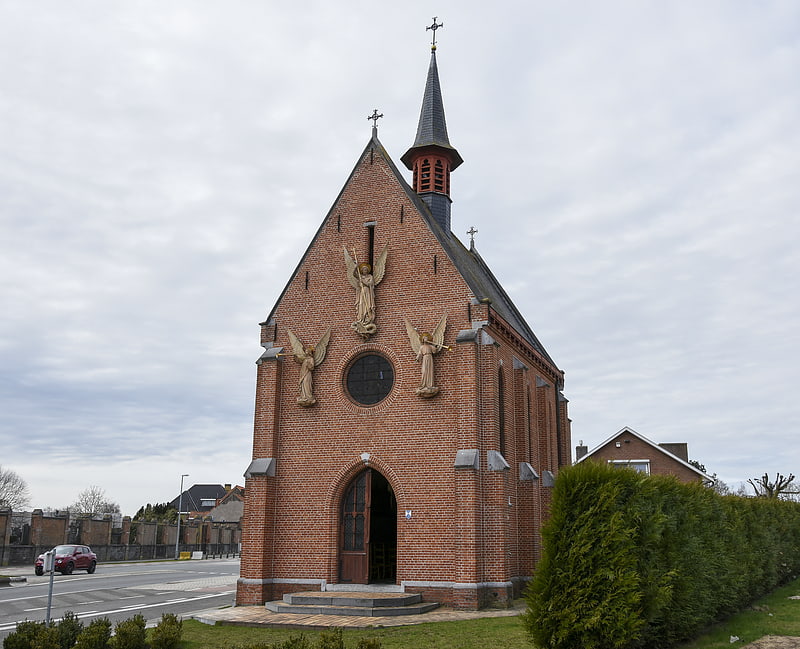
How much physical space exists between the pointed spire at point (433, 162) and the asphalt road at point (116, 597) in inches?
584

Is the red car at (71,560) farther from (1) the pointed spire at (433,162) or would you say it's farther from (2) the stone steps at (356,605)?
(1) the pointed spire at (433,162)

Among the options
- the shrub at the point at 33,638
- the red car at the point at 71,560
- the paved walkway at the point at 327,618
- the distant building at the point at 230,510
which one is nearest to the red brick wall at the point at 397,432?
the paved walkway at the point at 327,618

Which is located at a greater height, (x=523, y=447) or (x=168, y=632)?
(x=523, y=447)

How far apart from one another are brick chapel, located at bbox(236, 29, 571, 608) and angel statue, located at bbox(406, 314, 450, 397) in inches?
1.6

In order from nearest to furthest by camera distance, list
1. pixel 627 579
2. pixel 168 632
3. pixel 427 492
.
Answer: pixel 627 579 < pixel 168 632 < pixel 427 492

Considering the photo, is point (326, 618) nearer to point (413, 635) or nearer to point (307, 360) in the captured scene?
point (413, 635)

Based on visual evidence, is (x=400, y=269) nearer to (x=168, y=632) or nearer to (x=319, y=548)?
(x=319, y=548)

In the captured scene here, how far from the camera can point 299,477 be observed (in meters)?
20.6

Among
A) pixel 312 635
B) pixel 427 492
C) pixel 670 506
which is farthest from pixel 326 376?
pixel 670 506

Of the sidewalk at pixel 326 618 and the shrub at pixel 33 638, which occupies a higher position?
the shrub at pixel 33 638

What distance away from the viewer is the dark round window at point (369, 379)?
67.2 ft

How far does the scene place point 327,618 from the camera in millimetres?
16391

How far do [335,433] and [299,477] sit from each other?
5.26ft

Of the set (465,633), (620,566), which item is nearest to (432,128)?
(465,633)
